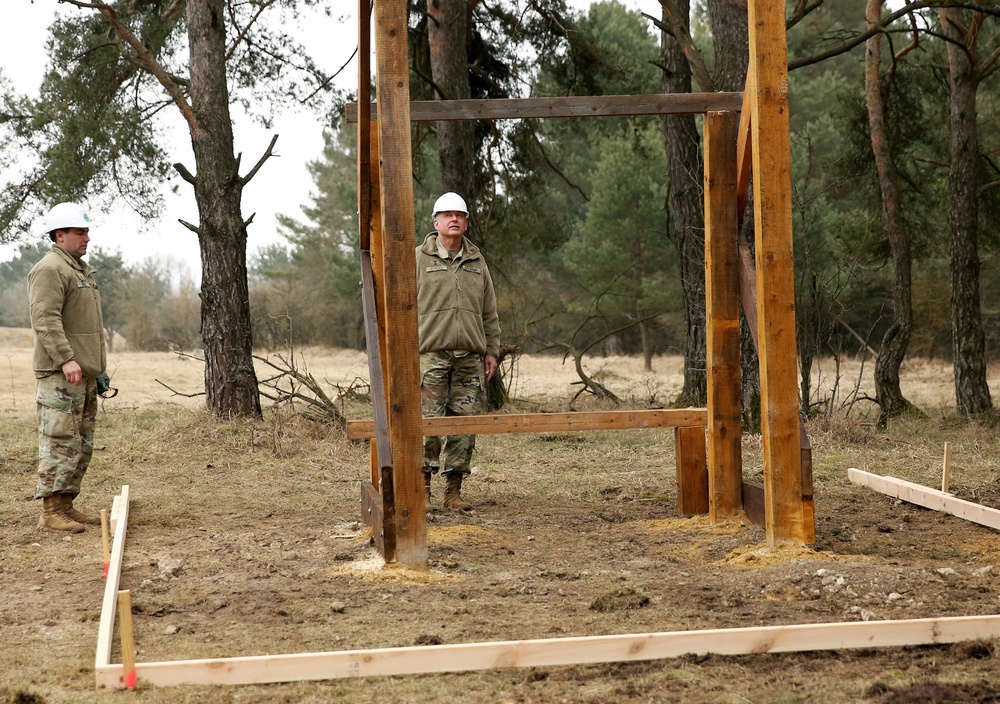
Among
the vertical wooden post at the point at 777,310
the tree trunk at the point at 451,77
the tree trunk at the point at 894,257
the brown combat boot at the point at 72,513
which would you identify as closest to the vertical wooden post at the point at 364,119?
the vertical wooden post at the point at 777,310

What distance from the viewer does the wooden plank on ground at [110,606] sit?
3.47 metres

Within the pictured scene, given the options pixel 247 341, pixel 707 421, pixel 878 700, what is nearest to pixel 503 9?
pixel 247 341

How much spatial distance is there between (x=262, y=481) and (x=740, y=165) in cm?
449

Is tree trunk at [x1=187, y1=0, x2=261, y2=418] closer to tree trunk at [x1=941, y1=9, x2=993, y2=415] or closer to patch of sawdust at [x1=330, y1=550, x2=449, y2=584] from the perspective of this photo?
patch of sawdust at [x1=330, y1=550, x2=449, y2=584]

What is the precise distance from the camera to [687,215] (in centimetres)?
1220

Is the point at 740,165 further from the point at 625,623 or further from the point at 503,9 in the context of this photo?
the point at 503,9

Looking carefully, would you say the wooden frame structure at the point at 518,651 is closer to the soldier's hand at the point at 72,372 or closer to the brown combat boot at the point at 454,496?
the soldier's hand at the point at 72,372

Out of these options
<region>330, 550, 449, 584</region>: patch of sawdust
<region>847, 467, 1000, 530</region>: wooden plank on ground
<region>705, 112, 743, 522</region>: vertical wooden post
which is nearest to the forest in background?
<region>847, 467, 1000, 530</region>: wooden plank on ground

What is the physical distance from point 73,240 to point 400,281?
253 centimetres

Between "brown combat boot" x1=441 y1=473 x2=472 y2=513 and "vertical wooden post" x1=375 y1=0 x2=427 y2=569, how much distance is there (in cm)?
189

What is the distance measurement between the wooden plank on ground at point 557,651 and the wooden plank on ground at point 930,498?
2442 millimetres

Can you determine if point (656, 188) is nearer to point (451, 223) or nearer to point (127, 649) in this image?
point (451, 223)

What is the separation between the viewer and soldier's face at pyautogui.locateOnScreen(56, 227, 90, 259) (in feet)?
20.8

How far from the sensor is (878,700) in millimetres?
3160
